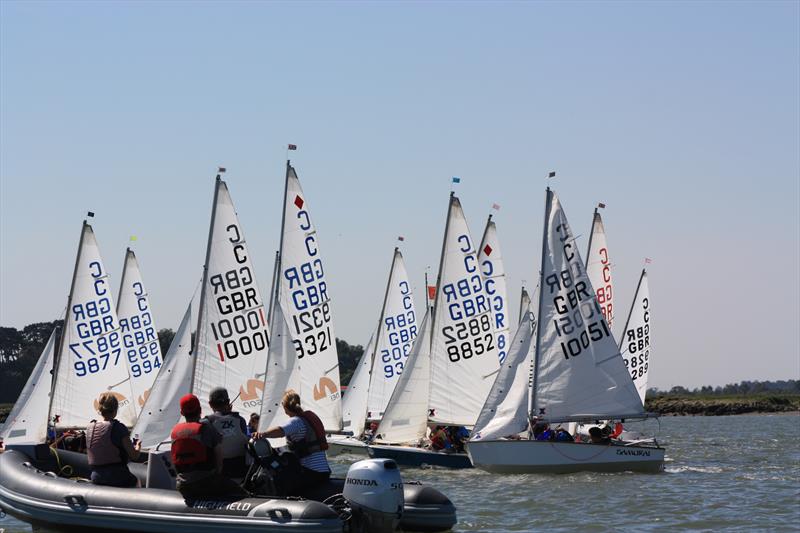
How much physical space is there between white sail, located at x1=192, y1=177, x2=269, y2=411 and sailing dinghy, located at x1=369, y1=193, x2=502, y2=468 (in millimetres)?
5552

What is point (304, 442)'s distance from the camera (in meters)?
15.1

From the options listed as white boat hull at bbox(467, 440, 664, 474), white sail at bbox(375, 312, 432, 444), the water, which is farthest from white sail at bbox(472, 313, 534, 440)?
white sail at bbox(375, 312, 432, 444)

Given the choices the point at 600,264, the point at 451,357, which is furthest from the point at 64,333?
the point at 600,264

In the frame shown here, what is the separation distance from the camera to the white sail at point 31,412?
32.8 meters

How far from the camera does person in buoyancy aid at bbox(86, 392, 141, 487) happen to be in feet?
48.4

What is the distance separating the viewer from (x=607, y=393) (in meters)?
29.5

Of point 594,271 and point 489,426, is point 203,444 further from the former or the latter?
point 594,271

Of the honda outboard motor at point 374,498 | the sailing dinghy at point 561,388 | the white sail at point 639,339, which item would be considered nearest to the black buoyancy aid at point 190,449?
the honda outboard motor at point 374,498

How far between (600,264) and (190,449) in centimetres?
2693

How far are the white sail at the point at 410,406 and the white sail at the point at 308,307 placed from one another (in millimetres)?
2315

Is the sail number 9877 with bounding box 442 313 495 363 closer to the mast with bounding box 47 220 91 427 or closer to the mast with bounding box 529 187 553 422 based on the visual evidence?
the mast with bounding box 529 187 553 422

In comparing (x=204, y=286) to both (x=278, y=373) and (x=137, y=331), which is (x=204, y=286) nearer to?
(x=278, y=373)

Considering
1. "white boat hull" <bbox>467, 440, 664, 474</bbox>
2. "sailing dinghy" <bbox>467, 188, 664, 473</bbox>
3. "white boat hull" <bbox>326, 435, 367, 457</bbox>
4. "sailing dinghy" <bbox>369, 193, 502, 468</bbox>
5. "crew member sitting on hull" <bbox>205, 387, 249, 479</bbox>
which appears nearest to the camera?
"crew member sitting on hull" <bbox>205, 387, 249, 479</bbox>

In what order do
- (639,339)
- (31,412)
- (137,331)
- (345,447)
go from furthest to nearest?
(639,339)
(137,331)
(345,447)
(31,412)
